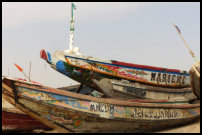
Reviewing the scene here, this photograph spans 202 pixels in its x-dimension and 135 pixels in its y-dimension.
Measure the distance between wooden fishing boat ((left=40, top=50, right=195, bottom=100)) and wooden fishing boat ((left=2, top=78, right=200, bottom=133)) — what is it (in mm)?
1066

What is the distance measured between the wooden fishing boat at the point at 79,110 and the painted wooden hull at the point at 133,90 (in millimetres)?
986

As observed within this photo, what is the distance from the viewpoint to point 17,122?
355 inches

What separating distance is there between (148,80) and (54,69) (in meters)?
3.79

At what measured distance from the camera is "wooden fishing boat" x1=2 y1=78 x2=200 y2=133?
7340mm

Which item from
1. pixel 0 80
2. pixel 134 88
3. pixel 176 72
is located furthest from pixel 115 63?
pixel 0 80

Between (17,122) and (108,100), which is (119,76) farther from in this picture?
(17,122)

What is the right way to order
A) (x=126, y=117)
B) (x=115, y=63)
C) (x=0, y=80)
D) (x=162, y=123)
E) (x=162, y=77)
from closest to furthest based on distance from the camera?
1. (x=0, y=80)
2. (x=126, y=117)
3. (x=162, y=123)
4. (x=115, y=63)
5. (x=162, y=77)

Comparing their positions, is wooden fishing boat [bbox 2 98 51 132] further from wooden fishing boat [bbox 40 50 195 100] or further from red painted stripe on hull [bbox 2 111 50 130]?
wooden fishing boat [bbox 40 50 195 100]

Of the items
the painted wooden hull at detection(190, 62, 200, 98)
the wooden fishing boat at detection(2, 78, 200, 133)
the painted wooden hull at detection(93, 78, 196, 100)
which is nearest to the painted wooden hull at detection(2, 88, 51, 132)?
the wooden fishing boat at detection(2, 78, 200, 133)

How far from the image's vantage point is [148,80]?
994 centimetres

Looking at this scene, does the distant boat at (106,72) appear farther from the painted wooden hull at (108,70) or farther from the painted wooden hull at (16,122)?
the painted wooden hull at (16,122)

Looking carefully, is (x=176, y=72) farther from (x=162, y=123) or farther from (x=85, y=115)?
(x=85, y=115)

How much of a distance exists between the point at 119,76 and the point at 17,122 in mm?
4198

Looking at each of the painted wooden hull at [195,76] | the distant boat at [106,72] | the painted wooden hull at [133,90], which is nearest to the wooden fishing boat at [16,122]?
the distant boat at [106,72]
